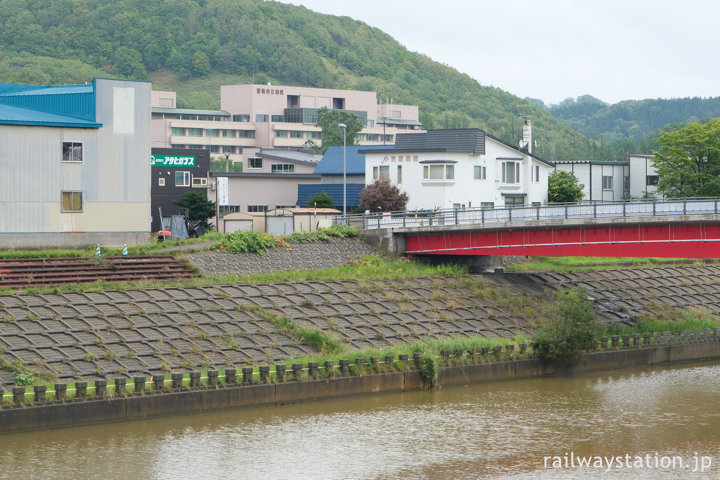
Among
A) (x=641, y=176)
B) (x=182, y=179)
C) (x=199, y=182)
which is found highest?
(x=641, y=176)

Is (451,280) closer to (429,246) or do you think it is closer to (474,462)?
(429,246)

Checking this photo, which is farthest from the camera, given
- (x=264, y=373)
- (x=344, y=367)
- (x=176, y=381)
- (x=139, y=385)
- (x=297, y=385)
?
(x=344, y=367)

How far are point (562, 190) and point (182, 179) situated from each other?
31194mm

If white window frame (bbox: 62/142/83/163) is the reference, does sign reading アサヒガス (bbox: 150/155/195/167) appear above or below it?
above

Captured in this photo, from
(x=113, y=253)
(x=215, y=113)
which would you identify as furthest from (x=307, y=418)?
(x=215, y=113)

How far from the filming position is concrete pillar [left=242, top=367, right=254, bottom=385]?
39.7m

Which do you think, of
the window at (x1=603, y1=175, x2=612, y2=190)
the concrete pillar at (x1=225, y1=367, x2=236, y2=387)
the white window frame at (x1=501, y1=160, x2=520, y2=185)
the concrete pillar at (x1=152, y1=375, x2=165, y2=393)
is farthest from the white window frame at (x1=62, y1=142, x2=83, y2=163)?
the window at (x1=603, y1=175, x2=612, y2=190)

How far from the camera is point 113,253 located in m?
55.8

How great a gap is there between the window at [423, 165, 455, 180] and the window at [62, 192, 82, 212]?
90.9ft

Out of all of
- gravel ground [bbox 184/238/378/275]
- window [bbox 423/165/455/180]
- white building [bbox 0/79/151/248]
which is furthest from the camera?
window [bbox 423/165/455/180]

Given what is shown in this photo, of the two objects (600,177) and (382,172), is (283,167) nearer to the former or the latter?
(382,172)

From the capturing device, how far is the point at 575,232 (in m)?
54.5

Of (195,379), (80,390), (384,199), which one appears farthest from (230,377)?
(384,199)

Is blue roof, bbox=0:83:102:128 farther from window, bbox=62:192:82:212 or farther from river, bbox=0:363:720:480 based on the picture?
river, bbox=0:363:720:480
